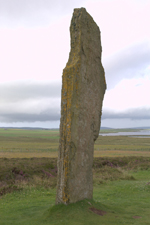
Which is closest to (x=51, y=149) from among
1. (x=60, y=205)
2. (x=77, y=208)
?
(x=60, y=205)

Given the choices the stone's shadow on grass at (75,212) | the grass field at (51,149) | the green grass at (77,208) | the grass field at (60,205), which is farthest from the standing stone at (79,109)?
the grass field at (51,149)

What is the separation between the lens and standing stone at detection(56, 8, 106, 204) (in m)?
8.11

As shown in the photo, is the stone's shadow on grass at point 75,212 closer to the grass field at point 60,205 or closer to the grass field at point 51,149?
the grass field at point 60,205

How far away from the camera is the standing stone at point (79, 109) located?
811cm

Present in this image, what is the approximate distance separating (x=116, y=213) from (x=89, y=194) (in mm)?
1322

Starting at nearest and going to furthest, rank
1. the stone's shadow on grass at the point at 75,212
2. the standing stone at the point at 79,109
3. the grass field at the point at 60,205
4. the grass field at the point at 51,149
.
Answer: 1. the stone's shadow on grass at the point at 75,212
2. the grass field at the point at 60,205
3. the standing stone at the point at 79,109
4. the grass field at the point at 51,149

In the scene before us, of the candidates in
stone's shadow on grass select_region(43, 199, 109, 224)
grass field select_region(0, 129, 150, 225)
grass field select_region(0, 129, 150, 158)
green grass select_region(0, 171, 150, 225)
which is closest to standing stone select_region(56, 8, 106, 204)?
stone's shadow on grass select_region(43, 199, 109, 224)

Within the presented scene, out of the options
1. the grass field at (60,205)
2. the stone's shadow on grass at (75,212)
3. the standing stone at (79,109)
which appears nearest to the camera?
the stone's shadow on grass at (75,212)

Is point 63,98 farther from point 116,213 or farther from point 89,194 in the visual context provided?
point 116,213

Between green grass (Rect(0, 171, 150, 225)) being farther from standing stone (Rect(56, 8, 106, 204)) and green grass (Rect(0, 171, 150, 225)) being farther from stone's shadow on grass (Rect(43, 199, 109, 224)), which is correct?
standing stone (Rect(56, 8, 106, 204))

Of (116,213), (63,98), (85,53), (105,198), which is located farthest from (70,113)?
(105,198)

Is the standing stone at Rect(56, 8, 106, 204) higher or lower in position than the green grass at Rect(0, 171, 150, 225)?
higher

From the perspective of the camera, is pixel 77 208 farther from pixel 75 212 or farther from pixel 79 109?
pixel 79 109

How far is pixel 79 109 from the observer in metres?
8.41
